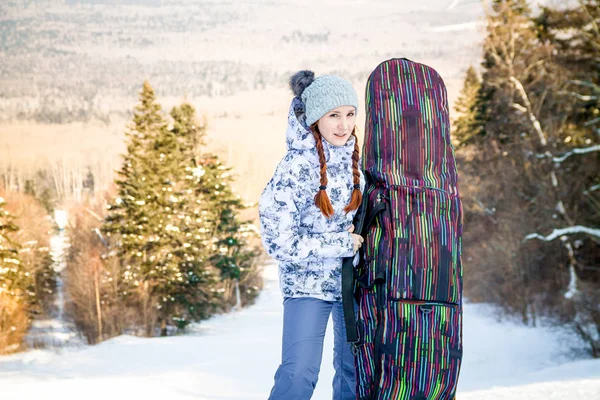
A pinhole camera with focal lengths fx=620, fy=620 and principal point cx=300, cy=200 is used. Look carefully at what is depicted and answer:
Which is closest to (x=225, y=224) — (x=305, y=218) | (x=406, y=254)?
(x=305, y=218)

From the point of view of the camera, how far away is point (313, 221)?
8.98 ft

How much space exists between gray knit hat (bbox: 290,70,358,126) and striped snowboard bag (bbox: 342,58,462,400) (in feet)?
0.32

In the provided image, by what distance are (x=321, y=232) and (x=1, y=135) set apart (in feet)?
153

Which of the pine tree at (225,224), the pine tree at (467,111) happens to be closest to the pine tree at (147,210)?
the pine tree at (225,224)

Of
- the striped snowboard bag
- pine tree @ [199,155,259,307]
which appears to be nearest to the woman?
the striped snowboard bag

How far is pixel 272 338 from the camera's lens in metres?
19.4

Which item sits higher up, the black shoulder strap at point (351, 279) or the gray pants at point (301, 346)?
the black shoulder strap at point (351, 279)

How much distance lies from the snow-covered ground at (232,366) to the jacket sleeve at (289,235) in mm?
2976

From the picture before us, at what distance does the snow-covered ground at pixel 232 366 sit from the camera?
8.89 meters

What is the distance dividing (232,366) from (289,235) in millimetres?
12335

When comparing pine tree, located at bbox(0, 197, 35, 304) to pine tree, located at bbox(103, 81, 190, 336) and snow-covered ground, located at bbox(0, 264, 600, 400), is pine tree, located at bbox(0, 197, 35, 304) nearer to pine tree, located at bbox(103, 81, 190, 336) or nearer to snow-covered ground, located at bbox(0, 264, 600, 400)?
snow-covered ground, located at bbox(0, 264, 600, 400)

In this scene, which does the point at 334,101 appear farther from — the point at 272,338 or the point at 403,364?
the point at 272,338

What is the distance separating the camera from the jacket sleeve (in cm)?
260

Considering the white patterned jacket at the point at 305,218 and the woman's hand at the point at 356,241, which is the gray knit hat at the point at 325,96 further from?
the woman's hand at the point at 356,241
